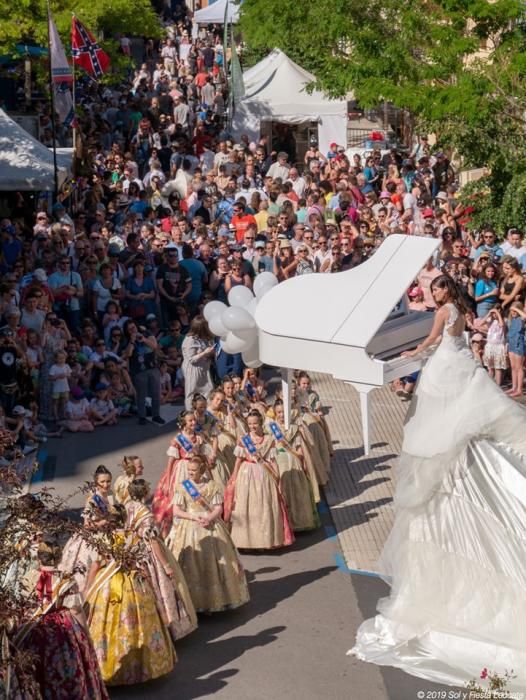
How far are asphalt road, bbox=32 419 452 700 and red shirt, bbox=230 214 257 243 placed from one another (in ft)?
26.7

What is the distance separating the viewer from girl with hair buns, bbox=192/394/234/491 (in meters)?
13.0

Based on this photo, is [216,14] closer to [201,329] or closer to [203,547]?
[201,329]

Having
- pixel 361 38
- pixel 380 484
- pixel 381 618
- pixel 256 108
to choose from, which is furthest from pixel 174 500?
pixel 256 108

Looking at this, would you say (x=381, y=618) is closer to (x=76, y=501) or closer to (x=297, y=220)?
(x=76, y=501)

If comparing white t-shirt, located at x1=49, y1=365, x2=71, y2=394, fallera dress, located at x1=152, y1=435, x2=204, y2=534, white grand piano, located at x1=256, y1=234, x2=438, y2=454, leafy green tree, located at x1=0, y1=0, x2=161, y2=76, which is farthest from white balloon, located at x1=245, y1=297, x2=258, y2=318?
leafy green tree, located at x1=0, y1=0, x2=161, y2=76

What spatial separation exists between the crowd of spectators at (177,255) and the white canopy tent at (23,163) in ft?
1.94

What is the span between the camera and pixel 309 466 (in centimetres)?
1384

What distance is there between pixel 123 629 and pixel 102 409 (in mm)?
6790

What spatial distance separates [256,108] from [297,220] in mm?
7819

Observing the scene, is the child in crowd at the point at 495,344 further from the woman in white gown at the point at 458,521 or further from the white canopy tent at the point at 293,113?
the white canopy tent at the point at 293,113

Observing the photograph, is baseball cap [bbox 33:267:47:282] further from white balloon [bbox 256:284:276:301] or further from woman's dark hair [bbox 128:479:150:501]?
woman's dark hair [bbox 128:479:150:501]

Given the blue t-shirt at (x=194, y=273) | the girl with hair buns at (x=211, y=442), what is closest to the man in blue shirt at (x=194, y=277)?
the blue t-shirt at (x=194, y=273)

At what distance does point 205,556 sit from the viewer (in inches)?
439

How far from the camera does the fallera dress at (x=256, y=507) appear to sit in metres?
12.5
